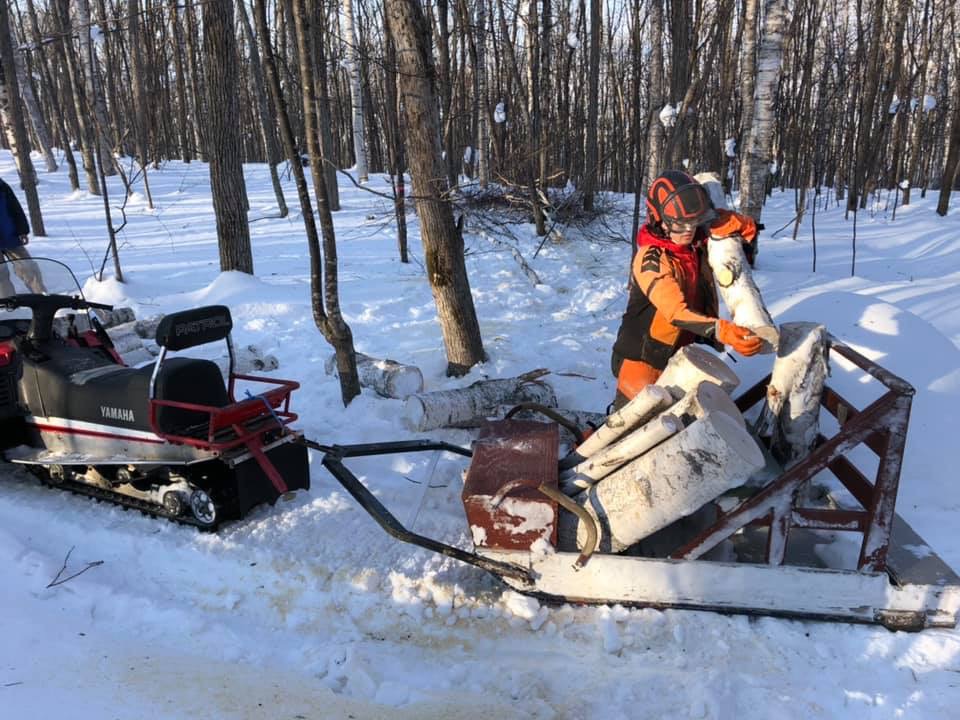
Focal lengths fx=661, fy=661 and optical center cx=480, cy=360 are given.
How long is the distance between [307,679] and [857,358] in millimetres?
2837

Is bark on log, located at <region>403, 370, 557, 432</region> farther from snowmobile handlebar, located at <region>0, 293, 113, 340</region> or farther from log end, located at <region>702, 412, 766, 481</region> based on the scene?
log end, located at <region>702, 412, 766, 481</region>

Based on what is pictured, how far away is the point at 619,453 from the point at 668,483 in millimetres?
291

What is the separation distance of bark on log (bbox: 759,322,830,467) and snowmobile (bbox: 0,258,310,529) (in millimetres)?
2576

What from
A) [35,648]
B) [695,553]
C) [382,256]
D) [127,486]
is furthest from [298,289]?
[695,553]

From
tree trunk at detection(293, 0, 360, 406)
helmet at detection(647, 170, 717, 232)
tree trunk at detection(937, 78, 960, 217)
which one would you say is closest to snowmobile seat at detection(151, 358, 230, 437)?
tree trunk at detection(293, 0, 360, 406)

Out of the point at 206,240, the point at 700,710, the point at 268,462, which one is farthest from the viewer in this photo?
the point at 206,240

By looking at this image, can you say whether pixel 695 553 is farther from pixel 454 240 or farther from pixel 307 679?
pixel 454 240

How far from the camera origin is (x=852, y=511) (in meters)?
2.83

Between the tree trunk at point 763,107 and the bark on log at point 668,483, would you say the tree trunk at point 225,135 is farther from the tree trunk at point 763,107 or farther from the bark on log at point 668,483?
the bark on log at point 668,483

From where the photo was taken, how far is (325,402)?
5.32 m

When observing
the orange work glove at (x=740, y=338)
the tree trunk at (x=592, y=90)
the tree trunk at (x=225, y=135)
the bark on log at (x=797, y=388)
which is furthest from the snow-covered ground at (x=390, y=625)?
the tree trunk at (x=592, y=90)

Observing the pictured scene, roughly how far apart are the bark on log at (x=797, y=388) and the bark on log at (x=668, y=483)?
0.68 metres

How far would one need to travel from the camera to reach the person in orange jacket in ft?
10.8

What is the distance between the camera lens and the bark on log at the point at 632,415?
3.09 meters
